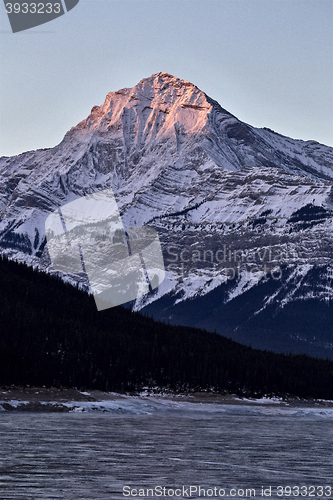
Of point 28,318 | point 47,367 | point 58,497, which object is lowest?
point 58,497

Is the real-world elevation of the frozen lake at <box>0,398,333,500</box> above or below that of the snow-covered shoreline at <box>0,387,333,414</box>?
below

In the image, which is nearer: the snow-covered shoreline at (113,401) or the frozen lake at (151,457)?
the frozen lake at (151,457)

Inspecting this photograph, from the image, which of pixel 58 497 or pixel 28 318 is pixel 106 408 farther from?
pixel 58 497

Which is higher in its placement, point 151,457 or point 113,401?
point 113,401

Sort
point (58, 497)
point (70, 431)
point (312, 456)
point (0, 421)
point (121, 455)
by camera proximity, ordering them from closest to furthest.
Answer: point (58, 497) < point (121, 455) < point (312, 456) < point (70, 431) < point (0, 421)

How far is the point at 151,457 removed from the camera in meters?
74.1

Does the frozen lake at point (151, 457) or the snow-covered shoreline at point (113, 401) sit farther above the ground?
the snow-covered shoreline at point (113, 401)

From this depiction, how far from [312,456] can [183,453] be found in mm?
12980

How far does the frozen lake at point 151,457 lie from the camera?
5822cm

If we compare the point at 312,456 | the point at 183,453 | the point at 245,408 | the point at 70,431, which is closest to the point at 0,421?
the point at 70,431

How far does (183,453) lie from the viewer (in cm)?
7888

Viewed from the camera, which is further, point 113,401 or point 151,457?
point 113,401

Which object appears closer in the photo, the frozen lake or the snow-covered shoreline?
the frozen lake

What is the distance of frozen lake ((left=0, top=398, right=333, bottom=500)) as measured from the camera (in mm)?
58219
